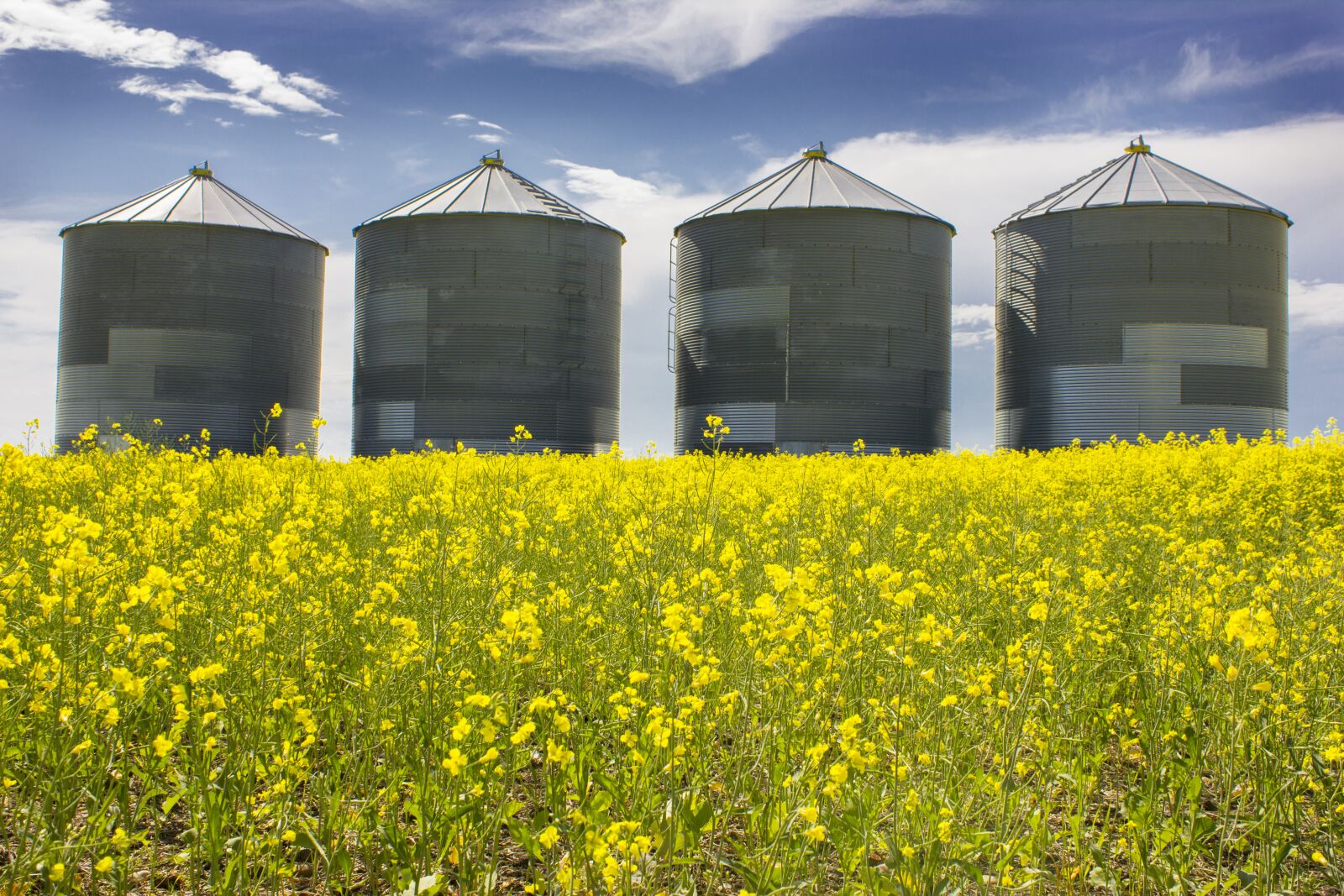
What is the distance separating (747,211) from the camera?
63.6 feet

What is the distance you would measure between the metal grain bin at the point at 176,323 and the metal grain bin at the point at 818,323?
30.5 ft

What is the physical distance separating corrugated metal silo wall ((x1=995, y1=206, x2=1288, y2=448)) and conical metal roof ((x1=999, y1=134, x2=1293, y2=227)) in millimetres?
237

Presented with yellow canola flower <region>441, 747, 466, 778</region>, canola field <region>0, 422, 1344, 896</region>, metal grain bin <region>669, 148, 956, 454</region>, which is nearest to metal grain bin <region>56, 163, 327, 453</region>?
metal grain bin <region>669, 148, 956, 454</region>

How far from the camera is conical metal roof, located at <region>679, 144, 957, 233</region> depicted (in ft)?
63.6

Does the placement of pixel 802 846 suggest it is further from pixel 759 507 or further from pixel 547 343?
pixel 547 343

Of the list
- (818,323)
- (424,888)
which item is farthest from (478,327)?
(424,888)

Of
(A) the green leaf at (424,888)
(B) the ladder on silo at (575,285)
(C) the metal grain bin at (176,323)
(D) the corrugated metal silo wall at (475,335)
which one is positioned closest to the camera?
(A) the green leaf at (424,888)

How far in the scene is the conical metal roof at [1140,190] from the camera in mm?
19203

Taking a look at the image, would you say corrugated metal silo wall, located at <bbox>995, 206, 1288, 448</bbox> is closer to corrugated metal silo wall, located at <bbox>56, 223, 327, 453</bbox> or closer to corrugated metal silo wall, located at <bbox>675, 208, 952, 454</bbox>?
corrugated metal silo wall, located at <bbox>675, 208, 952, 454</bbox>

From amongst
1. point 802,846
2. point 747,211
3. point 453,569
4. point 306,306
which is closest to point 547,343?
point 747,211

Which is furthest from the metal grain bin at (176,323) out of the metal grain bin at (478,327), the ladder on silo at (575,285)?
the ladder on silo at (575,285)

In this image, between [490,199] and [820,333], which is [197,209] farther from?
[820,333]

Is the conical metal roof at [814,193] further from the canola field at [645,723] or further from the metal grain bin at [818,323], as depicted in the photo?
the canola field at [645,723]

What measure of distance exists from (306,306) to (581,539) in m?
18.6
